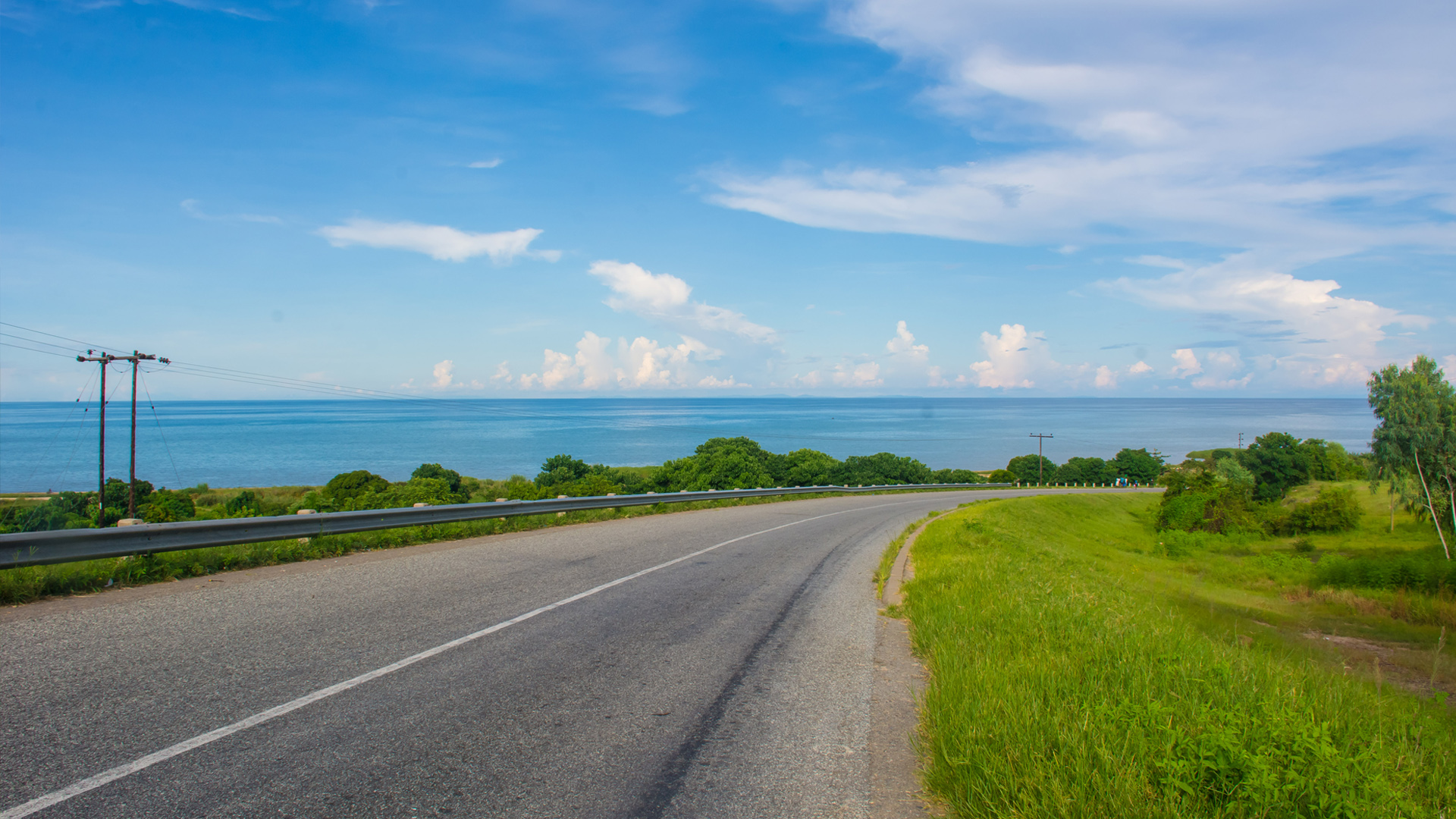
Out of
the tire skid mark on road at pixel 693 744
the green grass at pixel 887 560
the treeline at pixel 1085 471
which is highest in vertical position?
the tire skid mark on road at pixel 693 744

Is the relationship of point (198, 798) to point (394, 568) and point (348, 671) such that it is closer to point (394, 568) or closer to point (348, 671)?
point (348, 671)

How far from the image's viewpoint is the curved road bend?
3514mm

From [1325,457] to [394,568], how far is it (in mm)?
111952

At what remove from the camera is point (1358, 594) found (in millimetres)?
32688

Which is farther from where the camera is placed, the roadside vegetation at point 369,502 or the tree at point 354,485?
the tree at point 354,485

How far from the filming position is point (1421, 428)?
165 ft

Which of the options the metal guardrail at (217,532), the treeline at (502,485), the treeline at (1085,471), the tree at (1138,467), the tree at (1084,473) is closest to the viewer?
the metal guardrail at (217,532)

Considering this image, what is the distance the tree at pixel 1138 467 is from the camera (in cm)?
10338

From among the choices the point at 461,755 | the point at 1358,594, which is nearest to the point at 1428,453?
the point at 1358,594

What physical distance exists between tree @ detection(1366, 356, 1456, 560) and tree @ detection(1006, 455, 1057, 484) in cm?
4105

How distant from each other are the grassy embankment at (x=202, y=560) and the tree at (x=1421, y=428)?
66.4 metres

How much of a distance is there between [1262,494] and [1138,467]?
25.7m

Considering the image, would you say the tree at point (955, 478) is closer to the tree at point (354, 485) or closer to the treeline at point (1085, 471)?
the treeline at point (1085, 471)

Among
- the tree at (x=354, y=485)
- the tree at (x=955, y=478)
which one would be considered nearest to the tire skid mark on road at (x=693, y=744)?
the tree at (x=354, y=485)
